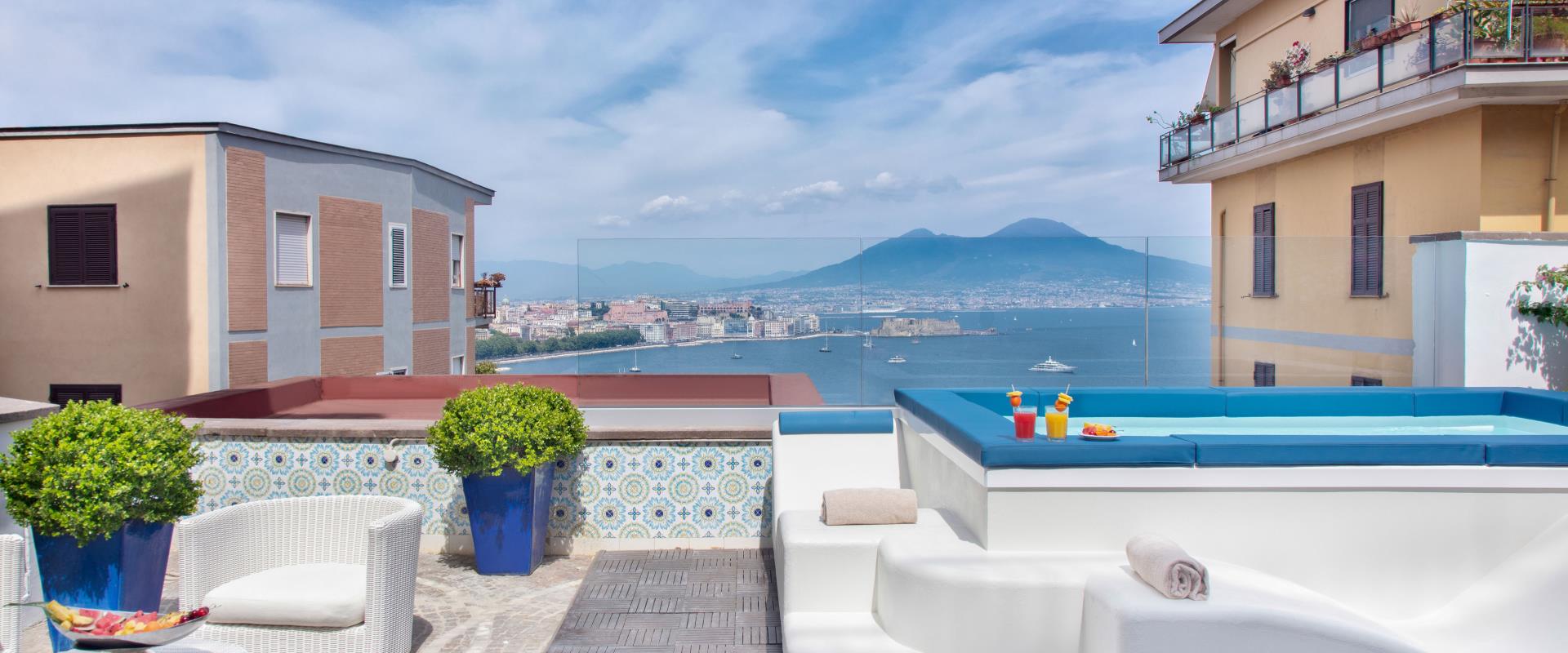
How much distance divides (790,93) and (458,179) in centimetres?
2319

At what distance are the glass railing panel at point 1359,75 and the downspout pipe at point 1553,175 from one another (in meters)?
1.25

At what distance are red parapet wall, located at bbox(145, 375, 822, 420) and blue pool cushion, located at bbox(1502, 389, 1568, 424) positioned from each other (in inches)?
158

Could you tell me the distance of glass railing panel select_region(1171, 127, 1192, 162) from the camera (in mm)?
10596

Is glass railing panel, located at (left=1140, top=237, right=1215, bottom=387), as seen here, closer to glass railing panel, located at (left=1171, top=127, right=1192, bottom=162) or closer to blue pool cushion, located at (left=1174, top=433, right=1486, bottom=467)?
blue pool cushion, located at (left=1174, top=433, right=1486, bottom=467)

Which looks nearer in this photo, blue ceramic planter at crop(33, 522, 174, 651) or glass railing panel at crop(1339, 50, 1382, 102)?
blue ceramic planter at crop(33, 522, 174, 651)

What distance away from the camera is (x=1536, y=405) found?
4762 millimetres

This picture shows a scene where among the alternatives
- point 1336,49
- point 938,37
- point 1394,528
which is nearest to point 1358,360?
point 1394,528

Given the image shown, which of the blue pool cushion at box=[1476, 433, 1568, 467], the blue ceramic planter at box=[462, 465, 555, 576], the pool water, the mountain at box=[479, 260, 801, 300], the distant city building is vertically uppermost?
the mountain at box=[479, 260, 801, 300]

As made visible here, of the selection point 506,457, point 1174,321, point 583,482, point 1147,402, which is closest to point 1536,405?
point 1174,321

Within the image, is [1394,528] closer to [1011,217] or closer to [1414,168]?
[1414,168]

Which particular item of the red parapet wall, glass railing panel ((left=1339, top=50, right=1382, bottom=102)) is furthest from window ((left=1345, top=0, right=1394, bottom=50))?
the red parapet wall

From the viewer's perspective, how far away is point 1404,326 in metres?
6.07

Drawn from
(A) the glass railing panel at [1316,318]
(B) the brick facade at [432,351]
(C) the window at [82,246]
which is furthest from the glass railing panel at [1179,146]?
(C) the window at [82,246]

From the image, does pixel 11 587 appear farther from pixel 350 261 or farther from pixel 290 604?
pixel 350 261
